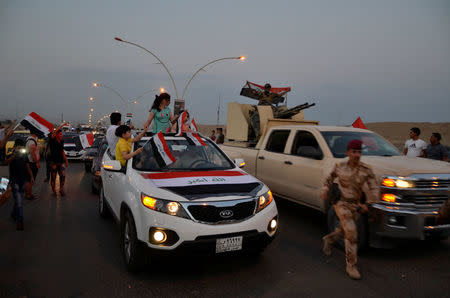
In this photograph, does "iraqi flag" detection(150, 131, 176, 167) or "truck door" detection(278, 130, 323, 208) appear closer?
"iraqi flag" detection(150, 131, 176, 167)

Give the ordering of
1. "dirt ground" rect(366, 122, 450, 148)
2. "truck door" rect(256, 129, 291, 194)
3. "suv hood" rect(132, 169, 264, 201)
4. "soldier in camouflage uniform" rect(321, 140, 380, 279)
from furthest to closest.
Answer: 1. "dirt ground" rect(366, 122, 450, 148)
2. "truck door" rect(256, 129, 291, 194)
3. "soldier in camouflage uniform" rect(321, 140, 380, 279)
4. "suv hood" rect(132, 169, 264, 201)

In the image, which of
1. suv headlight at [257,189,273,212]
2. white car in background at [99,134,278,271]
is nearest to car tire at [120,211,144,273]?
white car in background at [99,134,278,271]

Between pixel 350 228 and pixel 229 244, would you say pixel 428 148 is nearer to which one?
pixel 350 228

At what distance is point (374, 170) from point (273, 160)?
2388 millimetres

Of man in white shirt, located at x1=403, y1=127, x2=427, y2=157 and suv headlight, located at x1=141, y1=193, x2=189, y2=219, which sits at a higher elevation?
man in white shirt, located at x1=403, y1=127, x2=427, y2=157

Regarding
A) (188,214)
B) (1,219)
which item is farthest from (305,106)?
(1,219)

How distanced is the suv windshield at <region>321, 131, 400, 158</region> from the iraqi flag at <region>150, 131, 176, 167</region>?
2.76 m

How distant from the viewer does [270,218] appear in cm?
391

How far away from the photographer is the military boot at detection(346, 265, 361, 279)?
393 centimetres

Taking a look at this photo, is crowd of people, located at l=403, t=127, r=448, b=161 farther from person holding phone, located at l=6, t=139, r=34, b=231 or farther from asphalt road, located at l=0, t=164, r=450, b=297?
person holding phone, located at l=6, t=139, r=34, b=231

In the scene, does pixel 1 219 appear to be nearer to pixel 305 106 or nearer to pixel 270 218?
pixel 270 218

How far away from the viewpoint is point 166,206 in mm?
3527

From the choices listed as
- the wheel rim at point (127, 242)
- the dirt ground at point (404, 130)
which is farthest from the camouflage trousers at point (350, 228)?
the dirt ground at point (404, 130)

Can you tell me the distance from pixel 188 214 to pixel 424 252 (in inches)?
146
